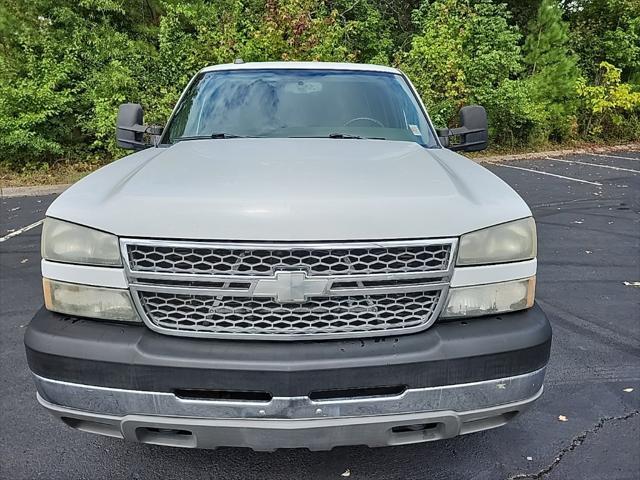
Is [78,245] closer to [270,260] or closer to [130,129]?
[270,260]

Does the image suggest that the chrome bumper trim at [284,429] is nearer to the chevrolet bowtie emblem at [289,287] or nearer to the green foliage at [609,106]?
the chevrolet bowtie emblem at [289,287]

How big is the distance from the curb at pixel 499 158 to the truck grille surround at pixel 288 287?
9092 millimetres

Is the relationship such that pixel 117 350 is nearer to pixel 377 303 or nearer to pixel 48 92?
pixel 377 303

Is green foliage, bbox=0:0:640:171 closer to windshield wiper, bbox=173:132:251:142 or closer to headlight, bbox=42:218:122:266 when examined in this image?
windshield wiper, bbox=173:132:251:142

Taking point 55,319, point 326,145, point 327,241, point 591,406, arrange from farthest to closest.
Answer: point 591,406
point 326,145
point 55,319
point 327,241

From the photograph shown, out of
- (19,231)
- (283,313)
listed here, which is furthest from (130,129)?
(19,231)

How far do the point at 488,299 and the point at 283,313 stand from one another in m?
0.76

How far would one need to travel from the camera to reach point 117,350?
1.82 meters

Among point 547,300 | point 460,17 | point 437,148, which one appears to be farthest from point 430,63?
point 437,148

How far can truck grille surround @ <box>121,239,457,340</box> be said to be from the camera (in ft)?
5.88

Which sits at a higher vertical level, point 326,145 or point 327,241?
point 326,145

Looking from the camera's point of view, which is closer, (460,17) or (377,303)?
(377,303)

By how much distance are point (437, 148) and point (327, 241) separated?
1.51 meters

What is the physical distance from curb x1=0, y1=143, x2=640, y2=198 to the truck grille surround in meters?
9.09
